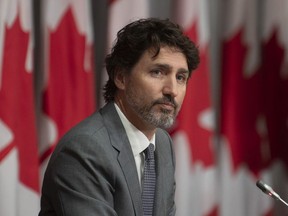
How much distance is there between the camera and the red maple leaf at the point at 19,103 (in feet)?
6.11

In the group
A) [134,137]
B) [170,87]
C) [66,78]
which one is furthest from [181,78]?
[66,78]

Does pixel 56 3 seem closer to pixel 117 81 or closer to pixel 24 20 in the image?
pixel 24 20

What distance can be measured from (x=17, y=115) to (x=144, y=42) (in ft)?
2.23

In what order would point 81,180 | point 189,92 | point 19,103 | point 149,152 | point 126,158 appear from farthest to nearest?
point 189,92 → point 19,103 → point 149,152 → point 126,158 → point 81,180

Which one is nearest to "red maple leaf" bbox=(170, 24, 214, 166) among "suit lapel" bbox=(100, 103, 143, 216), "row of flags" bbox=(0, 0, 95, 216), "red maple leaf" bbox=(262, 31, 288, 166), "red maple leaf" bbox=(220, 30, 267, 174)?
"red maple leaf" bbox=(220, 30, 267, 174)

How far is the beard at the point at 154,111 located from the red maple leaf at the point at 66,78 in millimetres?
631

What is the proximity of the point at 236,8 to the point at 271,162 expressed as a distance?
2.21ft

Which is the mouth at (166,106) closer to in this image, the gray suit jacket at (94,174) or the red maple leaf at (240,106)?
the gray suit jacket at (94,174)

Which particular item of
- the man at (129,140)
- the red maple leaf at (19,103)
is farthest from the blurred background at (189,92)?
the man at (129,140)

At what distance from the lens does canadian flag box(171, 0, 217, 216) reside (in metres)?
2.17

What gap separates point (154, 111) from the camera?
1.39 metres

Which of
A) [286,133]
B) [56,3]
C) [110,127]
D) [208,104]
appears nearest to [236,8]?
[208,104]

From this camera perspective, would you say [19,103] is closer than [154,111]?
No

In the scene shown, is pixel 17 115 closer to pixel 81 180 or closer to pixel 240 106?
pixel 81 180
